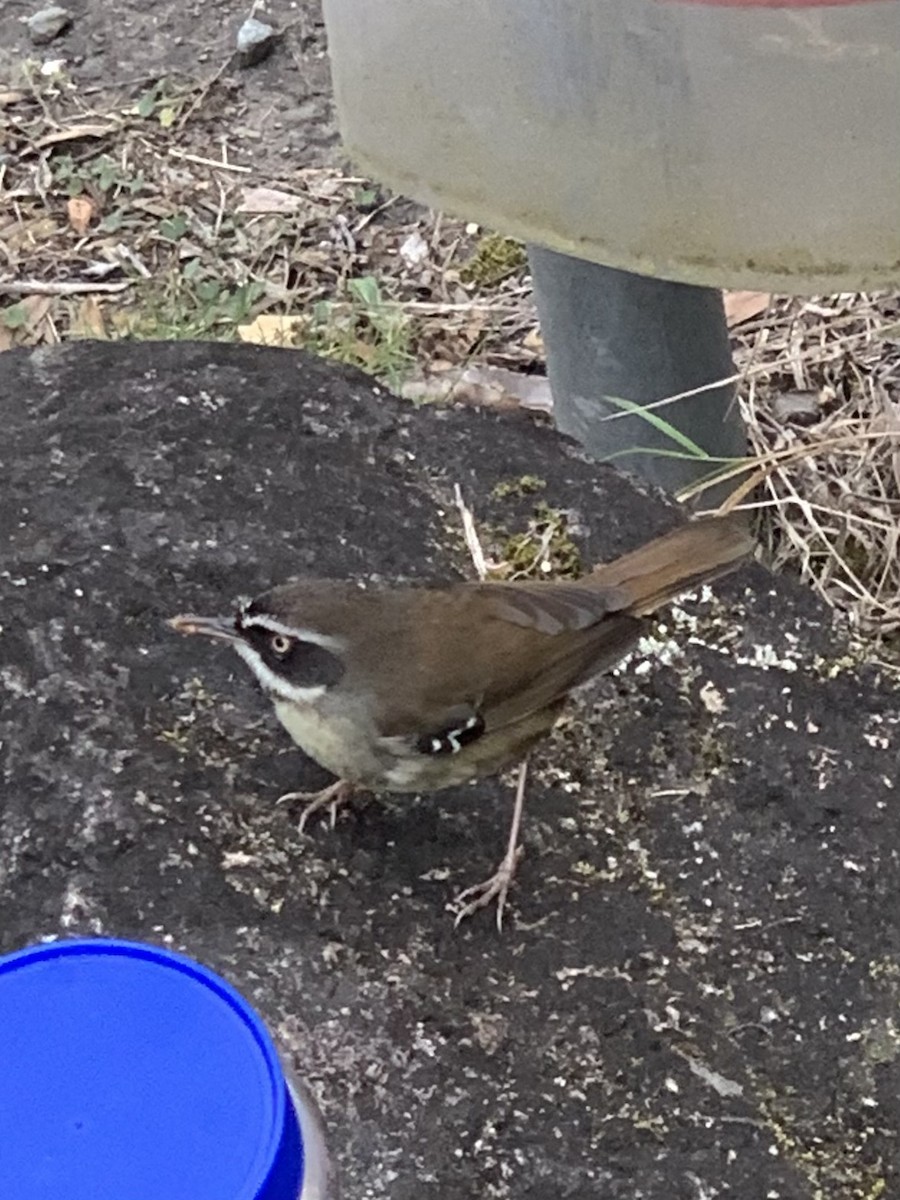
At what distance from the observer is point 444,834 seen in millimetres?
2941

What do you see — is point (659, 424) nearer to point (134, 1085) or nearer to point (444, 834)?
point (444, 834)

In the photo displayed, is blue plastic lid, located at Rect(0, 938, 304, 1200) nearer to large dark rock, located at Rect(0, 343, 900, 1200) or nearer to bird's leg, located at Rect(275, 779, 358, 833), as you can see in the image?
large dark rock, located at Rect(0, 343, 900, 1200)

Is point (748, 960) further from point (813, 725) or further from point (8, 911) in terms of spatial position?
point (8, 911)

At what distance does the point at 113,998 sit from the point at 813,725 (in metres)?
1.55

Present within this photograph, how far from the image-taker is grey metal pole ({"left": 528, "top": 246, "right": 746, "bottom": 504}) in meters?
4.27

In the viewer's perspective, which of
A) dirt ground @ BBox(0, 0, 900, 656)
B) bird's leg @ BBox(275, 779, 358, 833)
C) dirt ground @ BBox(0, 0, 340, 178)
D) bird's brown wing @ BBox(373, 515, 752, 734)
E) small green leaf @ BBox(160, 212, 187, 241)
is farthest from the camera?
dirt ground @ BBox(0, 0, 340, 178)

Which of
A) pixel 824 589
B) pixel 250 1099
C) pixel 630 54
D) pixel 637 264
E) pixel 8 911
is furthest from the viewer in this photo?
pixel 824 589

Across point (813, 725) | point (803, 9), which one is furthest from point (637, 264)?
point (813, 725)

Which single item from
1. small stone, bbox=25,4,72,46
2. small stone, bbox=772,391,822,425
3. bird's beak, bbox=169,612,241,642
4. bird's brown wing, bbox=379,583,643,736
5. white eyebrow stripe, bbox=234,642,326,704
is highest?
bird's beak, bbox=169,612,241,642

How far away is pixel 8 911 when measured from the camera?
2.61 meters

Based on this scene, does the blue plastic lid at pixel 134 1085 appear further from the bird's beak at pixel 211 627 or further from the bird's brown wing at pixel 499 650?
the bird's brown wing at pixel 499 650

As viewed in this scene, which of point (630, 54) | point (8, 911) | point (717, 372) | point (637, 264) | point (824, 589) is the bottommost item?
point (824, 589)

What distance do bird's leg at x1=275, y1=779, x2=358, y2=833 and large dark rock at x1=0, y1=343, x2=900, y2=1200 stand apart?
28 millimetres

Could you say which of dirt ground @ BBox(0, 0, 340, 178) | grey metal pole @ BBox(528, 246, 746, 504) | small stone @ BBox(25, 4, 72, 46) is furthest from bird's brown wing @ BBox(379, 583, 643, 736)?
small stone @ BBox(25, 4, 72, 46)
